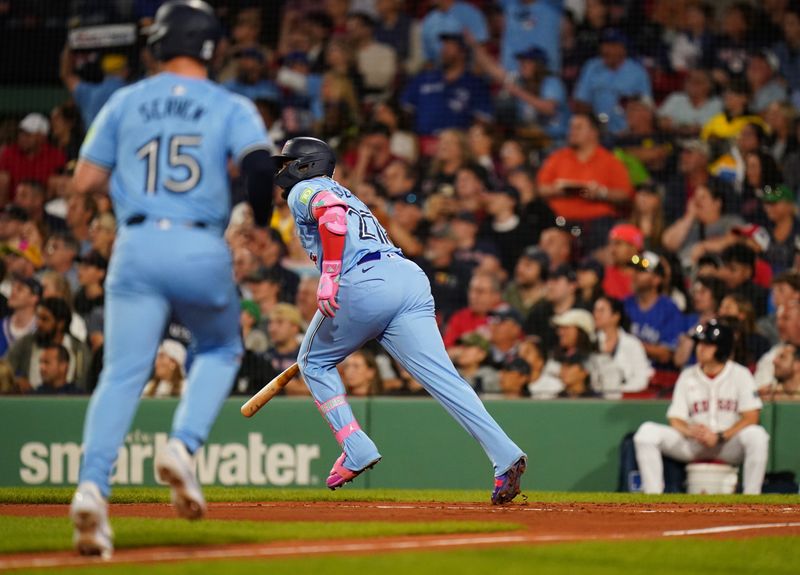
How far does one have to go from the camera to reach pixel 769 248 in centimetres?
1128

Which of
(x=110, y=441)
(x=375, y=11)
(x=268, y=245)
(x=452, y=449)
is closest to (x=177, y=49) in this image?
(x=110, y=441)

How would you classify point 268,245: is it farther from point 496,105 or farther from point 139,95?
point 139,95

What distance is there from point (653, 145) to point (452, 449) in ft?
12.2

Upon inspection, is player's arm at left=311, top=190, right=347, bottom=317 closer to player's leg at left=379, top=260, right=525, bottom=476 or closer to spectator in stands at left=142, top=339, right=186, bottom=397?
player's leg at left=379, top=260, right=525, bottom=476

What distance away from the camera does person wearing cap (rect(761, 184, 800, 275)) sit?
36.7 feet

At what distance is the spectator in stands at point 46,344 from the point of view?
36.2 feet

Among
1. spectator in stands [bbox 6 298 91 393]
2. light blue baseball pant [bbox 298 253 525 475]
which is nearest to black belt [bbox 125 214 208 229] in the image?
light blue baseball pant [bbox 298 253 525 475]

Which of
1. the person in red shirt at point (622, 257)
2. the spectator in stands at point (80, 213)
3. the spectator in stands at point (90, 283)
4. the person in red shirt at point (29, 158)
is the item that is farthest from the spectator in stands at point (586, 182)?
the person in red shirt at point (29, 158)

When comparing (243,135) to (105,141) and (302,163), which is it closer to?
(105,141)

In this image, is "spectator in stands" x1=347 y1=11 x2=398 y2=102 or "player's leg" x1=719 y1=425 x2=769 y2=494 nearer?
"player's leg" x1=719 y1=425 x2=769 y2=494

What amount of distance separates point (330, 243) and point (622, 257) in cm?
510

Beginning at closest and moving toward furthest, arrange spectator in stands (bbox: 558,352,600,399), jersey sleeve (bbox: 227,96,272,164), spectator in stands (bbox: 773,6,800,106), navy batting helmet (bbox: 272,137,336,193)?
jersey sleeve (bbox: 227,96,272,164) → navy batting helmet (bbox: 272,137,336,193) → spectator in stands (bbox: 558,352,600,399) → spectator in stands (bbox: 773,6,800,106)

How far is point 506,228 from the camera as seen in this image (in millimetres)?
12141

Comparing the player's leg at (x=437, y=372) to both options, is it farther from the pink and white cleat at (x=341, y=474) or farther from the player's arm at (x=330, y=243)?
the pink and white cleat at (x=341, y=474)
